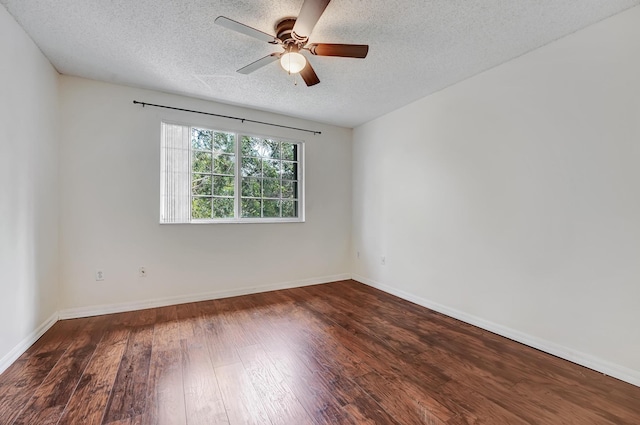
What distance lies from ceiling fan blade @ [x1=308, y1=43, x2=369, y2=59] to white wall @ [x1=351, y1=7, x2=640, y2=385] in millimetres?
1550

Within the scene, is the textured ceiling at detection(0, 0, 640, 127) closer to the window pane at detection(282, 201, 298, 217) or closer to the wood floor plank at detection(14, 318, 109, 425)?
the window pane at detection(282, 201, 298, 217)

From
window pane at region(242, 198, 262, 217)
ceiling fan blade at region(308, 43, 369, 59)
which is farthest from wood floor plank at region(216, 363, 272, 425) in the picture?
ceiling fan blade at region(308, 43, 369, 59)

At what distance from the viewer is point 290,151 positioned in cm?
427

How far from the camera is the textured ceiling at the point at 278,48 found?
1.90 metres

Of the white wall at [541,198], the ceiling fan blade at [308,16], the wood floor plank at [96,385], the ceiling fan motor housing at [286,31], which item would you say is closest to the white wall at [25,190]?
the wood floor plank at [96,385]

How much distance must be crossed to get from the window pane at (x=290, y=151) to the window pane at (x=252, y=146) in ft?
1.12

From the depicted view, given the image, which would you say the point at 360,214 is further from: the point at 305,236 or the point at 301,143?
the point at 301,143

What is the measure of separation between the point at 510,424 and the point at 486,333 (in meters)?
1.26

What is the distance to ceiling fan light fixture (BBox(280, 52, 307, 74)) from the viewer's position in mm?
2082

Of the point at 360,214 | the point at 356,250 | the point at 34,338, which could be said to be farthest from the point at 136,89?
the point at 356,250

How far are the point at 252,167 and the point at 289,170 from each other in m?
0.59

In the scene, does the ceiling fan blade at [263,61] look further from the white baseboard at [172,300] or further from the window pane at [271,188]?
the white baseboard at [172,300]

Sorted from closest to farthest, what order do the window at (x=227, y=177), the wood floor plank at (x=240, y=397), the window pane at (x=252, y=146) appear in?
the wood floor plank at (x=240, y=397) → the window at (x=227, y=177) → the window pane at (x=252, y=146)

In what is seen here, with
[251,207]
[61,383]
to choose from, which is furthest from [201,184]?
[61,383]
